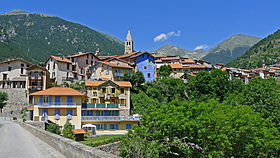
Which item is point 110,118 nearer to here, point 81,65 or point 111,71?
point 111,71

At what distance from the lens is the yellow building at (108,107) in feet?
142

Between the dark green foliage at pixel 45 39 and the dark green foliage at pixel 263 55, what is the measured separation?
96.6m

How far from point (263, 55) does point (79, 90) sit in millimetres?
160221

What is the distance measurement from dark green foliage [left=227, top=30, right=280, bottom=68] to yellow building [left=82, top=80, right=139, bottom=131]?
12798 centimetres

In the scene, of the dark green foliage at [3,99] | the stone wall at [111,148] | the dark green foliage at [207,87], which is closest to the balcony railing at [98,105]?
the stone wall at [111,148]

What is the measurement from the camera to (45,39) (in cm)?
16300

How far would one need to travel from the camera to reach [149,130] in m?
26.6

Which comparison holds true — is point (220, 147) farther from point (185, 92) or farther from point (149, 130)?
point (185, 92)

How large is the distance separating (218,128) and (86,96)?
94.4 feet

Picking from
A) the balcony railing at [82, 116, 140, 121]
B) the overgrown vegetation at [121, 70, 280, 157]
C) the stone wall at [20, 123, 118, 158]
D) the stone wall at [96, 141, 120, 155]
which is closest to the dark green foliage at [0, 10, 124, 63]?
the balcony railing at [82, 116, 140, 121]

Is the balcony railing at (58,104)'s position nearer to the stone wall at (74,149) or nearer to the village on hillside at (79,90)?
the village on hillside at (79,90)

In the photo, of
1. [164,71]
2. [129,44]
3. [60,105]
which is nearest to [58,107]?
[60,105]

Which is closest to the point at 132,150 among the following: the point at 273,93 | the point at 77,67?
the point at 273,93

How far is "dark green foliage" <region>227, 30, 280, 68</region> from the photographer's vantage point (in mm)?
154800
